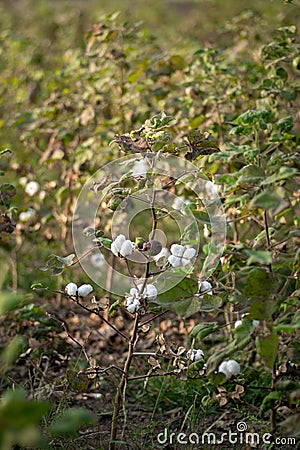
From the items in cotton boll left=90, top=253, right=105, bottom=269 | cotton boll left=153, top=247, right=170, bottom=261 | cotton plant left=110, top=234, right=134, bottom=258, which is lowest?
cotton boll left=90, top=253, right=105, bottom=269

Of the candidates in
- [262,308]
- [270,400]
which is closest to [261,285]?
[262,308]

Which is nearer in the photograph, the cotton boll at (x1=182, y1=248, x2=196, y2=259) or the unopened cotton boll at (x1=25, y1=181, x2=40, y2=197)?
the cotton boll at (x1=182, y1=248, x2=196, y2=259)

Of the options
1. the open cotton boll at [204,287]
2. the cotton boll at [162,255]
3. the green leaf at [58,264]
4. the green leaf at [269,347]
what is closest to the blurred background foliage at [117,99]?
the green leaf at [58,264]

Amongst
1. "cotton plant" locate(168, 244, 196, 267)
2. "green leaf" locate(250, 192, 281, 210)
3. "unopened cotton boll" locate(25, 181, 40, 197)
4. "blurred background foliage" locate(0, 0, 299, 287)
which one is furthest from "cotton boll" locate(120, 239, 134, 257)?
"unopened cotton boll" locate(25, 181, 40, 197)

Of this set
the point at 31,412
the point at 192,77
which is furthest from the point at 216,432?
the point at 192,77

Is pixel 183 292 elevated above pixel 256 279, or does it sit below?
below

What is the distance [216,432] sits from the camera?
A: 203 cm

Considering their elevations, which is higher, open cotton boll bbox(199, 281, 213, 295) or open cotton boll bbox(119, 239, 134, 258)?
open cotton boll bbox(119, 239, 134, 258)

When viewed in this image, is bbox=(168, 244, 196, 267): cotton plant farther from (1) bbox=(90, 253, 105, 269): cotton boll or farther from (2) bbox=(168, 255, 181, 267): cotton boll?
(1) bbox=(90, 253, 105, 269): cotton boll

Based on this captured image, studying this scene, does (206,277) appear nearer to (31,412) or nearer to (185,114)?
(31,412)

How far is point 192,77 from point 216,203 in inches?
48.0

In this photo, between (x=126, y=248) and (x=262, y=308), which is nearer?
(x=262, y=308)

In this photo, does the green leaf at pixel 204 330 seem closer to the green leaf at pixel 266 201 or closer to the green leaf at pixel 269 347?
the green leaf at pixel 269 347

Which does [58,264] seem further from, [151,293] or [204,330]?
[204,330]
